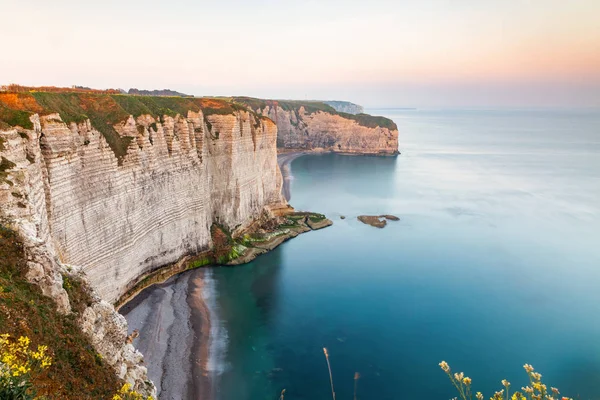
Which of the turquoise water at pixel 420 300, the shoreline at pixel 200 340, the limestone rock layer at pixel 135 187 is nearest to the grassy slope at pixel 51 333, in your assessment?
the limestone rock layer at pixel 135 187

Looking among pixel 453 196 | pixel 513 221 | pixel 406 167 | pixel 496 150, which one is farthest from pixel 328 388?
pixel 496 150

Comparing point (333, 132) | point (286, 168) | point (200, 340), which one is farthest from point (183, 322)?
point (333, 132)

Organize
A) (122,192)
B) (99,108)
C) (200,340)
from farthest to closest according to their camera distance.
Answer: (99,108) < (122,192) < (200,340)

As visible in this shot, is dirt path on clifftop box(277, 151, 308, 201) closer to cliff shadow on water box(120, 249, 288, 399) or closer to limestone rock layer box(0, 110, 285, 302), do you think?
limestone rock layer box(0, 110, 285, 302)

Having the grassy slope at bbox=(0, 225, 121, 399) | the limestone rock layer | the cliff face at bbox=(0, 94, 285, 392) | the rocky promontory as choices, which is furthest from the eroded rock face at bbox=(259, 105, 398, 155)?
the grassy slope at bbox=(0, 225, 121, 399)

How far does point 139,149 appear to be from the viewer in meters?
31.8

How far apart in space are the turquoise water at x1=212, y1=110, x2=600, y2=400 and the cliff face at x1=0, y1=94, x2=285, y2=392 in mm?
7651

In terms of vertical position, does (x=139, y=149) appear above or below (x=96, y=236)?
above

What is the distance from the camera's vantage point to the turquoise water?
84.6ft

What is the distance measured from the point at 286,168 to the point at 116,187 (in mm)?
71564

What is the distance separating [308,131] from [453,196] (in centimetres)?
6577

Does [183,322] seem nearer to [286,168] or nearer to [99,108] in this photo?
[99,108]

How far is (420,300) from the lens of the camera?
3600 cm

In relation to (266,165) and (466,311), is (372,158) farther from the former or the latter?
(466,311)
